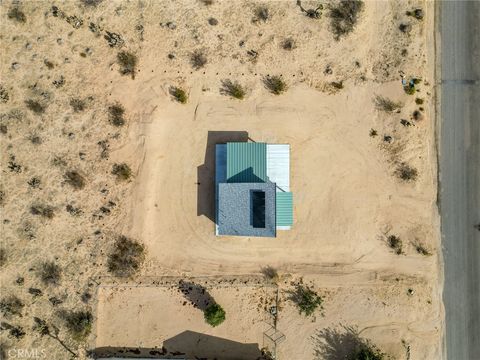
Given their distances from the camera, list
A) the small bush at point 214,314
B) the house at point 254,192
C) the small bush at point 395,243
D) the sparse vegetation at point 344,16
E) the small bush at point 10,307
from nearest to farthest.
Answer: the house at point 254,192
the small bush at point 214,314
the small bush at point 395,243
the small bush at point 10,307
the sparse vegetation at point 344,16

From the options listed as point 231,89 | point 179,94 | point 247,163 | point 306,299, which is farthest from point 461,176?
point 179,94

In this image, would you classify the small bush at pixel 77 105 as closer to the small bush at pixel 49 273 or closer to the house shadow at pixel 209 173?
the house shadow at pixel 209 173

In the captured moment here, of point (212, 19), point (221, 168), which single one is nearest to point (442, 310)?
point (221, 168)

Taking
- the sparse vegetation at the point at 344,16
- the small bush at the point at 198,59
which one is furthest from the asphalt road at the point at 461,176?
the small bush at the point at 198,59

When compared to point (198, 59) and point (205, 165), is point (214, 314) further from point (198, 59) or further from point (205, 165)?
point (198, 59)

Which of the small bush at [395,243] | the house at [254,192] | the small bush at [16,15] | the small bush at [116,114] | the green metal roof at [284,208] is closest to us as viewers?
the house at [254,192]

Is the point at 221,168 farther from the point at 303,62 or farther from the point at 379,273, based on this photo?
the point at 379,273
